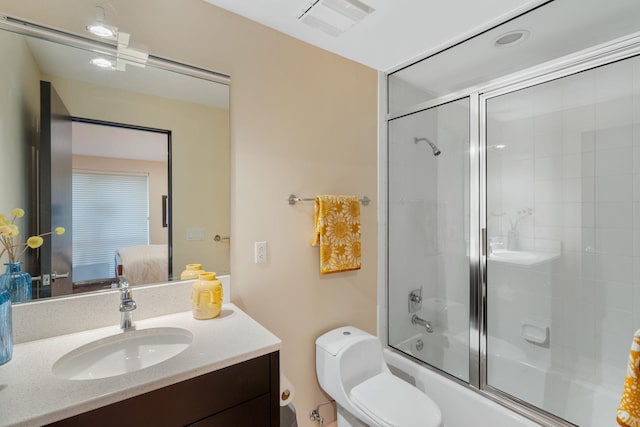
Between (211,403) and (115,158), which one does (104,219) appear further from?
(211,403)

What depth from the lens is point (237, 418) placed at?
3.34 feet

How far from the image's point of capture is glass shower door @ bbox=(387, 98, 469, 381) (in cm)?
203

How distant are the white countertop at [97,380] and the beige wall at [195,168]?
0.35 m

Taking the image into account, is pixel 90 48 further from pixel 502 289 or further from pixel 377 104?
pixel 502 289

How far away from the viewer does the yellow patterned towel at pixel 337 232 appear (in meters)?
1.80

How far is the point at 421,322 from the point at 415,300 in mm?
159

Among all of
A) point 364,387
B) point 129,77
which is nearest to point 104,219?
point 129,77

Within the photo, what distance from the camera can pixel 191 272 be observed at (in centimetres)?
146

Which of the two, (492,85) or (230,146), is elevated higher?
(492,85)

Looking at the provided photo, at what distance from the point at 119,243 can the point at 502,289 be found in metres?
2.14

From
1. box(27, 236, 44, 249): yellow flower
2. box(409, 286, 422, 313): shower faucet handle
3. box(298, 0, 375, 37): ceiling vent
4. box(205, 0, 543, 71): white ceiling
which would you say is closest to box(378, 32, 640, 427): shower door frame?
box(409, 286, 422, 313): shower faucet handle

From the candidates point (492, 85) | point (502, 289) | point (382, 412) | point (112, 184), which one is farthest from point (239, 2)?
point (502, 289)

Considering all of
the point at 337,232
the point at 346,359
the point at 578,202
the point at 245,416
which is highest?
the point at 578,202

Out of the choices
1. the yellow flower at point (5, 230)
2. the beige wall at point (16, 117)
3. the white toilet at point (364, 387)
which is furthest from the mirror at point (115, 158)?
the white toilet at point (364, 387)
